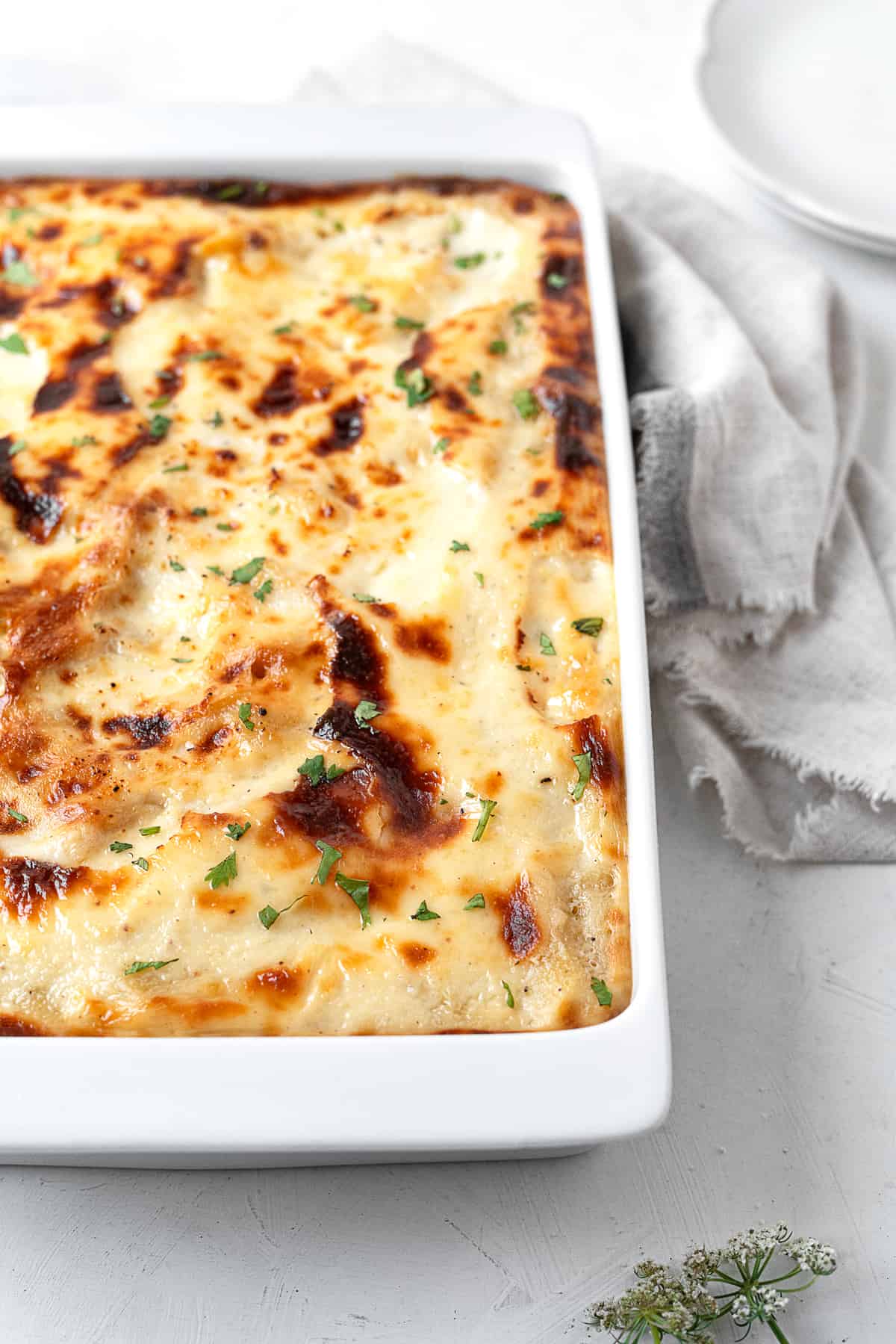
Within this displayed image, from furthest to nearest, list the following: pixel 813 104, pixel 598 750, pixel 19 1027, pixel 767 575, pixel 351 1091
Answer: pixel 813 104 → pixel 767 575 → pixel 598 750 → pixel 19 1027 → pixel 351 1091

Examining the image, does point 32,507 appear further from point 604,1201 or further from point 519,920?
point 604,1201

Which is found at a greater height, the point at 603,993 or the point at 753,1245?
the point at 603,993

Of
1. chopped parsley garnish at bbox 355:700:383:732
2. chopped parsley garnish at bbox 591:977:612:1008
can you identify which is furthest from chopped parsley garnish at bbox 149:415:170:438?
chopped parsley garnish at bbox 591:977:612:1008

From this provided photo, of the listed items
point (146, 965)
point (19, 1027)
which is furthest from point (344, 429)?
point (19, 1027)

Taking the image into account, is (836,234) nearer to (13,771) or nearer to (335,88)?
(335,88)

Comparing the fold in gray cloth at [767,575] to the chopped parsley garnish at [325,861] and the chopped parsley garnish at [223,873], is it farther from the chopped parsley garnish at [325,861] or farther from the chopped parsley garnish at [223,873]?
the chopped parsley garnish at [223,873]

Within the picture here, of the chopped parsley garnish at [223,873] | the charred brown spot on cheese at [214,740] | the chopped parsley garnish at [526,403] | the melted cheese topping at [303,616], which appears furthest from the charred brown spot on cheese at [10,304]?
the chopped parsley garnish at [223,873]

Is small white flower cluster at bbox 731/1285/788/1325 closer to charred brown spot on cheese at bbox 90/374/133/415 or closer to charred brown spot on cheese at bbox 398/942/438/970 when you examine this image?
charred brown spot on cheese at bbox 398/942/438/970
